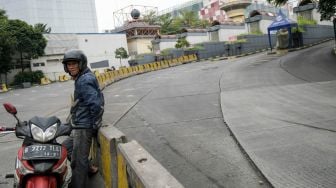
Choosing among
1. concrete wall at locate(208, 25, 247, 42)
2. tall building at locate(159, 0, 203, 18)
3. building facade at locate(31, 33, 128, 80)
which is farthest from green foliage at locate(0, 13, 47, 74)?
tall building at locate(159, 0, 203, 18)

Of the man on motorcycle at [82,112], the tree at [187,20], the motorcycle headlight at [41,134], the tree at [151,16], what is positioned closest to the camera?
the motorcycle headlight at [41,134]

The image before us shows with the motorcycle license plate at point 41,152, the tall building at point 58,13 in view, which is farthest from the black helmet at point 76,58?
the tall building at point 58,13

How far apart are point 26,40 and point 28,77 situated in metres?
4.81

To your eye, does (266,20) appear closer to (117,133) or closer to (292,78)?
(292,78)

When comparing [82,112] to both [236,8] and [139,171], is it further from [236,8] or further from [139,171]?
[236,8]

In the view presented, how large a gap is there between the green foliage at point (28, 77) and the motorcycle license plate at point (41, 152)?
47.0 metres

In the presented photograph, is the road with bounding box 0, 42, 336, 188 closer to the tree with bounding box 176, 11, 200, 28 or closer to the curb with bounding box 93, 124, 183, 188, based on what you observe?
the curb with bounding box 93, 124, 183, 188

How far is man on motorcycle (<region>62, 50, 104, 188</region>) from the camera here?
4852 millimetres

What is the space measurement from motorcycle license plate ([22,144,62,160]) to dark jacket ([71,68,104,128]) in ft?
2.52

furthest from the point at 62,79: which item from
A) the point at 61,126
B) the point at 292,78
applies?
the point at 61,126

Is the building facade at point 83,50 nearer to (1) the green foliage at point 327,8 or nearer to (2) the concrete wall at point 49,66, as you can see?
(2) the concrete wall at point 49,66

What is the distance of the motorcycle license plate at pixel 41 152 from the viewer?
404 centimetres

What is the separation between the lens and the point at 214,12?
109m

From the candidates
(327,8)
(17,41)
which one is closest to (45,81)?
(17,41)
